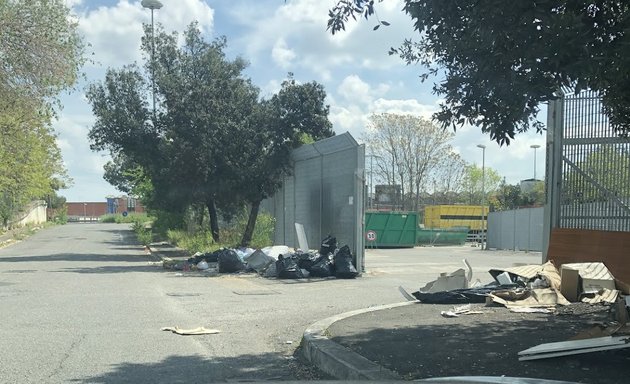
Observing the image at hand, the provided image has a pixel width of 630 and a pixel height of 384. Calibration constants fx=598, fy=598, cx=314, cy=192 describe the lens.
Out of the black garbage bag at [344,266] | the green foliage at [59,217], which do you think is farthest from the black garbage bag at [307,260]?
the green foliage at [59,217]

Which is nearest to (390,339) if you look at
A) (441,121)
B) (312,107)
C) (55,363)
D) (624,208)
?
(441,121)

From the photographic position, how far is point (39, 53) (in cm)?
1966

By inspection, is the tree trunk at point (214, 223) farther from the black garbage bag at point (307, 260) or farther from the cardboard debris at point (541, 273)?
the cardboard debris at point (541, 273)

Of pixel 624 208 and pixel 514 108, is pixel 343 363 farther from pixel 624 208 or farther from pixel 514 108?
pixel 624 208

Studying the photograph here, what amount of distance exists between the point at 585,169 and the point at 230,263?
1062 centimetres

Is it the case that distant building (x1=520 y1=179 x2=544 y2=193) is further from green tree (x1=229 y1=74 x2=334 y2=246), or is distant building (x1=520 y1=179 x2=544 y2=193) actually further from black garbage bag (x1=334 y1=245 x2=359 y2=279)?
black garbage bag (x1=334 y1=245 x2=359 y2=279)

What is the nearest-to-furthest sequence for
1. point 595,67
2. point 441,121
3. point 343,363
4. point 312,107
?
1. point 595,67
2. point 343,363
3. point 441,121
4. point 312,107

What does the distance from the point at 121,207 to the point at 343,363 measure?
118 meters

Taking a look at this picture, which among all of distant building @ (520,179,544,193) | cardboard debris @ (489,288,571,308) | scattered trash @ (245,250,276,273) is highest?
distant building @ (520,179,544,193)

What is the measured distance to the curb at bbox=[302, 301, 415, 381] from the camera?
5534 millimetres

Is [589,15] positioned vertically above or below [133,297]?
above

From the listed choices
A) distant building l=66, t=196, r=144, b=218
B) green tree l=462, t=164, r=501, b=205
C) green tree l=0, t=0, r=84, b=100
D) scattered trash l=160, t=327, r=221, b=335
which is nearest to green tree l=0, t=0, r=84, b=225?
green tree l=0, t=0, r=84, b=100

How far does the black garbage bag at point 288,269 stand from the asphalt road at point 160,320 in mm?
622

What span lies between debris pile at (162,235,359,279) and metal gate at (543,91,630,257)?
6.49 metres
